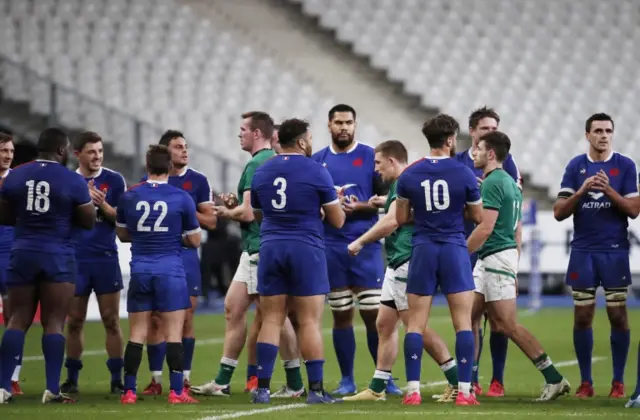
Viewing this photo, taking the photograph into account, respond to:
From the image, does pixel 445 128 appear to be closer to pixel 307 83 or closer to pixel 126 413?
pixel 126 413

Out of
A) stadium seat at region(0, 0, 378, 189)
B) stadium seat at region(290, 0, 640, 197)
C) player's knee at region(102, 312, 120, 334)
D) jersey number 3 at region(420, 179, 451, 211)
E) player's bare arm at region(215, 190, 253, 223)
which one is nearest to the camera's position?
jersey number 3 at region(420, 179, 451, 211)

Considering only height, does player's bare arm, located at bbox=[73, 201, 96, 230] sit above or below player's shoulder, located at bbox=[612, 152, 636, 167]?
below

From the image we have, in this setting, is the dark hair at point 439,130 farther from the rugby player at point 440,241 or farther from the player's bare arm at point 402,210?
the player's bare arm at point 402,210

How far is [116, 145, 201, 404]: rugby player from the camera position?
930cm

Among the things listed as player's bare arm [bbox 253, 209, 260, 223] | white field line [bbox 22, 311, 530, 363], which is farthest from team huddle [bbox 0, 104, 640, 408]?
white field line [bbox 22, 311, 530, 363]

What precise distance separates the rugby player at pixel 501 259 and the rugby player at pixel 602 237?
2.43 ft

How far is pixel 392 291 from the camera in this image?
32.0 feet

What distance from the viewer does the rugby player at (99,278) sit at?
414 inches

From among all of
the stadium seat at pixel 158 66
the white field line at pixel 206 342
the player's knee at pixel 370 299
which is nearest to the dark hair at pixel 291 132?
the player's knee at pixel 370 299

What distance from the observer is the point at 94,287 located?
10594mm

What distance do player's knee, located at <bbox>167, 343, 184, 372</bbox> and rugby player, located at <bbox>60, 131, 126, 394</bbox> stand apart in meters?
1.33

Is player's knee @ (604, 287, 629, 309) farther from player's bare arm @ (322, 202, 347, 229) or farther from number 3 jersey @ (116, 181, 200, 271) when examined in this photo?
number 3 jersey @ (116, 181, 200, 271)

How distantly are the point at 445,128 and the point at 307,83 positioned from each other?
19.1m

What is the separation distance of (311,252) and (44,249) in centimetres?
200
